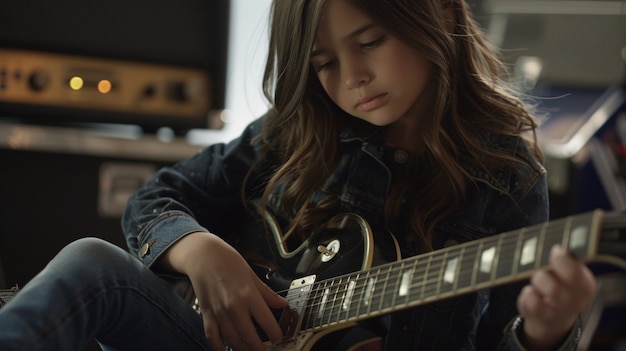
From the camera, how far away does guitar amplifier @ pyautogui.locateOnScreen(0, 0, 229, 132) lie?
1572 millimetres

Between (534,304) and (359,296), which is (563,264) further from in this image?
(359,296)

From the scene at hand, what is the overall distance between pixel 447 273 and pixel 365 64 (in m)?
0.33

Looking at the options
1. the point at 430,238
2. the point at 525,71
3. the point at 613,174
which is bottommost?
the point at 613,174

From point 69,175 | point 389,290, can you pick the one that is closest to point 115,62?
point 69,175

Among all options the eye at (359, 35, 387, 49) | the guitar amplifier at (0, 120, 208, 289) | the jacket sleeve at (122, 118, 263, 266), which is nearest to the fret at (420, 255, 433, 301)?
the eye at (359, 35, 387, 49)

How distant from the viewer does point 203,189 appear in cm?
112

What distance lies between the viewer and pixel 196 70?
1.76m

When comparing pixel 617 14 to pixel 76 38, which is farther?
pixel 617 14

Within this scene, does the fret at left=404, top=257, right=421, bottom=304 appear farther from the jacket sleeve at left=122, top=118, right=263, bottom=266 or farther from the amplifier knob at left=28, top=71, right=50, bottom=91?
the amplifier knob at left=28, top=71, right=50, bottom=91

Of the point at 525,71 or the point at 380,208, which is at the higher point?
the point at 380,208

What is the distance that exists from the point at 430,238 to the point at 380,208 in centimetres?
9

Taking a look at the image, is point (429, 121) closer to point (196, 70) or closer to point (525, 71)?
point (196, 70)

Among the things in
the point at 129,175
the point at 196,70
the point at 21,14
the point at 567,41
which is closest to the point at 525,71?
the point at 567,41

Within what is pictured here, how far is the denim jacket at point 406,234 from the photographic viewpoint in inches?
36.5
